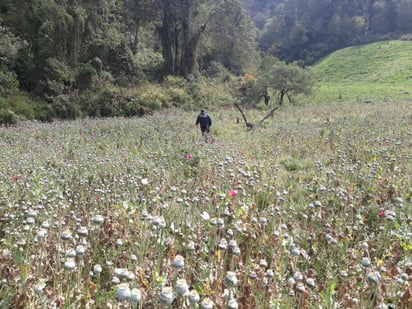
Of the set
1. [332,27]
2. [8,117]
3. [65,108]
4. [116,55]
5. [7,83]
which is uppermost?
[332,27]

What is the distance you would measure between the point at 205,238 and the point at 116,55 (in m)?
24.3

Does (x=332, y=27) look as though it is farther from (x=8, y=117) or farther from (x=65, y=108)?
(x=8, y=117)

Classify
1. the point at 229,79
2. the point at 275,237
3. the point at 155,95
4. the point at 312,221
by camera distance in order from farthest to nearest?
the point at 229,79
the point at 155,95
the point at 312,221
the point at 275,237

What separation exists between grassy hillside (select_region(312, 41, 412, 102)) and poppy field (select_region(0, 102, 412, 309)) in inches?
943

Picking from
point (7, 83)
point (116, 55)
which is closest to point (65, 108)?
point (7, 83)

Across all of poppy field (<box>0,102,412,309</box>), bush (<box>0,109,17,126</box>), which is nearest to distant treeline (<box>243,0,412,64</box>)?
bush (<box>0,109,17,126</box>)

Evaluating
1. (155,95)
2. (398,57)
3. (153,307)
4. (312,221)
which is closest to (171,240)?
(153,307)

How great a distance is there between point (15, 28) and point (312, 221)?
74.2ft

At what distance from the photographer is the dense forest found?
19.3 metres

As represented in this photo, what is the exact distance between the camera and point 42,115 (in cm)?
1780

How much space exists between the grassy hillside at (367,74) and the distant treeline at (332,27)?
42.9ft

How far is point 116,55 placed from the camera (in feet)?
81.5

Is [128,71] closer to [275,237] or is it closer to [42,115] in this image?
[42,115]

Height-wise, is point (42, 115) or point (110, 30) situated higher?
point (110, 30)
